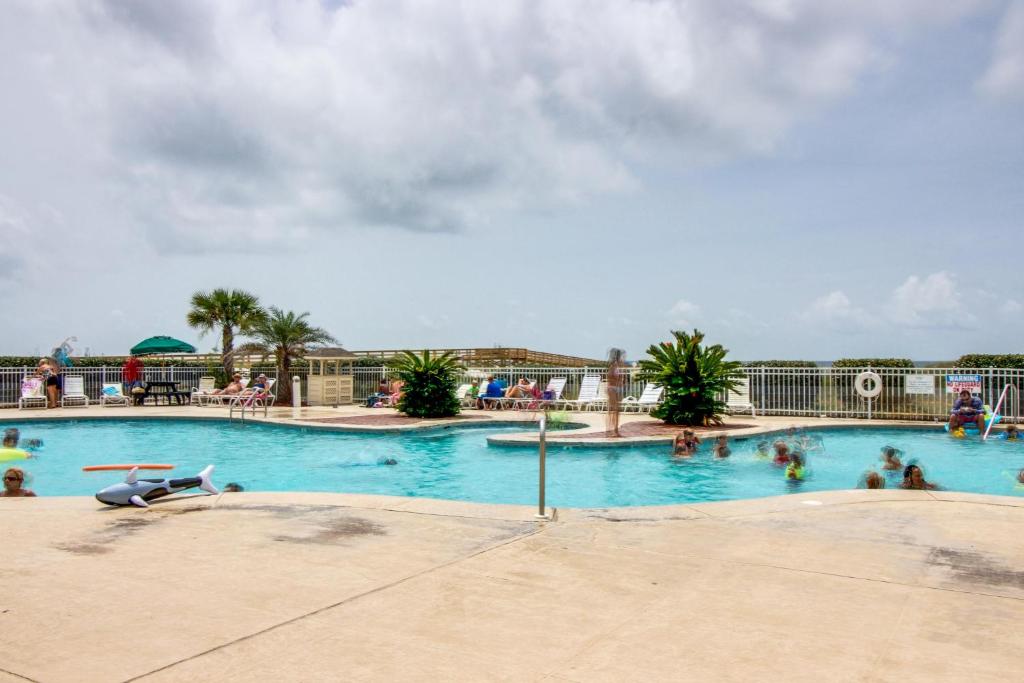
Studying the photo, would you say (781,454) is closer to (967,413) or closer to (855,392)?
(967,413)

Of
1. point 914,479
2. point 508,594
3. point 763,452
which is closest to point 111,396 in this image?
point 763,452

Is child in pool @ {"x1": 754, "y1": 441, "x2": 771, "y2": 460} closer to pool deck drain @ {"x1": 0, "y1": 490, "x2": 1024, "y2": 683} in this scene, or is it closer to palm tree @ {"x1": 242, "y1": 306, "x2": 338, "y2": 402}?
pool deck drain @ {"x1": 0, "y1": 490, "x2": 1024, "y2": 683}

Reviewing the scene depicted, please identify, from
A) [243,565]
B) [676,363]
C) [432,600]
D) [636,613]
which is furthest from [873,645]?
[676,363]

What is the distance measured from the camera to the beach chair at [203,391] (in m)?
24.7

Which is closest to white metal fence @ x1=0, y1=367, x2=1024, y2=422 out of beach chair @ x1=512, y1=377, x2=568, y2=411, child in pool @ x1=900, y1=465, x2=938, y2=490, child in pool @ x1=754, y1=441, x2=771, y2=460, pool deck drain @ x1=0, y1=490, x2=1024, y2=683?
beach chair @ x1=512, y1=377, x2=568, y2=411

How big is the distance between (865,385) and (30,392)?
2408 cm

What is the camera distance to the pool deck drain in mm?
3172

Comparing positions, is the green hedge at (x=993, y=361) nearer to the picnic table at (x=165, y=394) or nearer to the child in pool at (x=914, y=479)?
the child in pool at (x=914, y=479)

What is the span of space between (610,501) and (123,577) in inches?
250

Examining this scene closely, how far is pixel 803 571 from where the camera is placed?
4656 millimetres

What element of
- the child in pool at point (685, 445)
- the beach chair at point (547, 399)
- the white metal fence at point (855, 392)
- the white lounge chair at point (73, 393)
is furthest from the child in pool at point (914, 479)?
the white lounge chair at point (73, 393)

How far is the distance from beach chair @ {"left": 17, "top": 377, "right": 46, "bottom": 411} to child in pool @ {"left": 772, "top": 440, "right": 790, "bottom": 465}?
21.7 m

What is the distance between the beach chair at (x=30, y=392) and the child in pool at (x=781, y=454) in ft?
71.2

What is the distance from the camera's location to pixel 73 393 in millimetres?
24344
